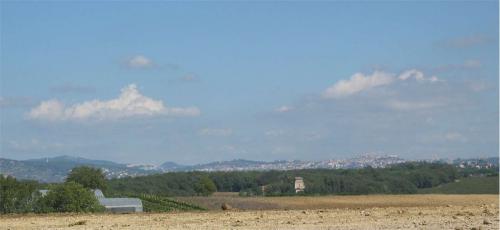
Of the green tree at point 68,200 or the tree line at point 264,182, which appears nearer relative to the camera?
the green tree at point 68,200

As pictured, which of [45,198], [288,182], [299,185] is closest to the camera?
[45,198]

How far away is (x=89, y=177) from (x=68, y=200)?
50.6 m

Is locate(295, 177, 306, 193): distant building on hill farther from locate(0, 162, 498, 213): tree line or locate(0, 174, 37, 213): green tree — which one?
locate(0, 174, 37, 213): green tree

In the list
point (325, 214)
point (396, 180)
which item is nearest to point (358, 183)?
point (396, 180)

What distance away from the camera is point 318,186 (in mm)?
144250

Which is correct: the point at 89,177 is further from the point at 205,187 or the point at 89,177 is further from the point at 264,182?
A: the point at 264,182

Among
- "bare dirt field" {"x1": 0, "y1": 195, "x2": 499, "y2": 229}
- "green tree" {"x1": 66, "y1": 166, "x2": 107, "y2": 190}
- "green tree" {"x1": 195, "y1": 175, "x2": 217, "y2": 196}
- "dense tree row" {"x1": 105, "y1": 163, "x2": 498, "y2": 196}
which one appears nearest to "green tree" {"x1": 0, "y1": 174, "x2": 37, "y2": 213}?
"bare dirt field" {"x1": 0, "y1": 195, "x2": 499, "y2": 229}

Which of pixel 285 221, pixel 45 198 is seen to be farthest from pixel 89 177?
pixel 285 221

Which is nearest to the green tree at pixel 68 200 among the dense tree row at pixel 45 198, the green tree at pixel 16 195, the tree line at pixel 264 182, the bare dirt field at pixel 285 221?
the dense tree row at pixel 45 198

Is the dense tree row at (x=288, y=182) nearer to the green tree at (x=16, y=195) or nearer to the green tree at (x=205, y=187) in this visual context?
the green tree at (x=205, y=187)

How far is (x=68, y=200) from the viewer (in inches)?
2238

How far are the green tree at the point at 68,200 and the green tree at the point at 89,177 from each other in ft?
156

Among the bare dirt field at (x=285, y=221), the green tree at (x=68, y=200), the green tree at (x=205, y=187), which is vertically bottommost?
the bare dirt field at (x=285, y=221)

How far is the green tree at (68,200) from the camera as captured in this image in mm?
56312
